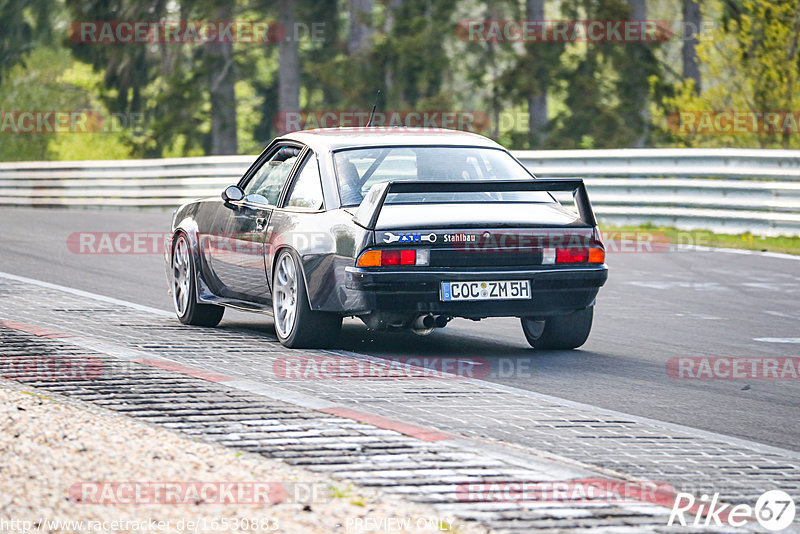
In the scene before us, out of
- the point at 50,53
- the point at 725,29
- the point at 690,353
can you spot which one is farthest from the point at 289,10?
the point at 690,353

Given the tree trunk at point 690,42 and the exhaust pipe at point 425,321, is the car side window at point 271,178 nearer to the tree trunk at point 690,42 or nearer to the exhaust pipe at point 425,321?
the exhaust pipe at point 425,321

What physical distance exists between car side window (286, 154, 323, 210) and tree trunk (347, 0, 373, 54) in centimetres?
2753

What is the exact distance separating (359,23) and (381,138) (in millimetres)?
27657

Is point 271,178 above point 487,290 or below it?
above

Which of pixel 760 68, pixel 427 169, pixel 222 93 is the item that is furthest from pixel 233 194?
pixel 222 93

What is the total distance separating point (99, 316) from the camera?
10523mm

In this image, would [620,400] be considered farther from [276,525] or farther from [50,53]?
[50,53]

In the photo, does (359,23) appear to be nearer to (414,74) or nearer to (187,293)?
(414,74)

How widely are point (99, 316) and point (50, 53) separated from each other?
5466 cm

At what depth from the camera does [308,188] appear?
930 centimetres

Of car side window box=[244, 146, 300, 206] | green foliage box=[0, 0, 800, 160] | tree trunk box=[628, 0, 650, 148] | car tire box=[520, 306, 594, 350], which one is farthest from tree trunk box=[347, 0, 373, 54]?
car tire box=[520, 306, 594, 350]

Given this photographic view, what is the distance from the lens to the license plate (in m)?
8.41

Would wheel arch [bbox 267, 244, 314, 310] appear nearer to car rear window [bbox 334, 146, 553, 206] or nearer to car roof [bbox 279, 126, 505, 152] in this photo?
car rear window [bbox 334, 146, 553, 206]

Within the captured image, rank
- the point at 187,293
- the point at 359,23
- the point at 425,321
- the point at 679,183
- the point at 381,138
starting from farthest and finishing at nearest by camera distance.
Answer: the point at 359,23 → the point at 679,183 → the point at 187,293 → the point at 381,138 → the point at 425,321
